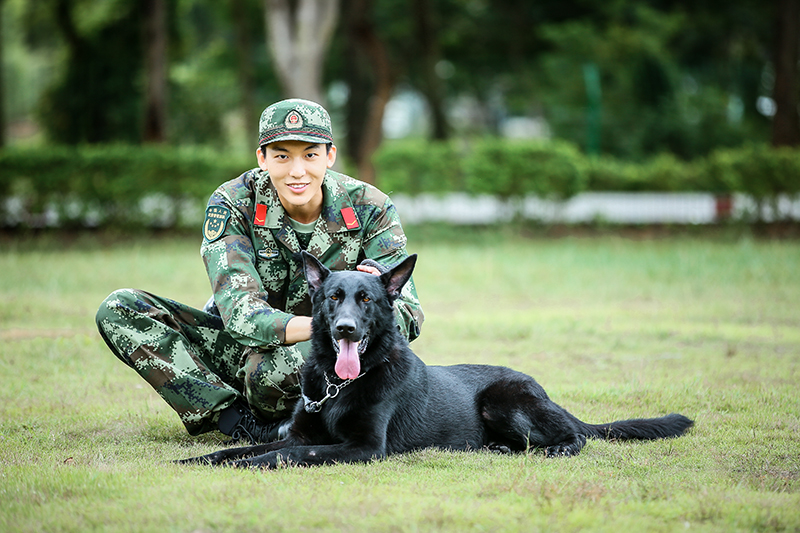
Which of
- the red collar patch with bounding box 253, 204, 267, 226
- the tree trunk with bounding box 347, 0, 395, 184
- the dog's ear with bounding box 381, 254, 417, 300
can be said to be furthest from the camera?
the tree trunk with bounding box 347, 0, 395, 184

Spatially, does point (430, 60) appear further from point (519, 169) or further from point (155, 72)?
point (519, 169)

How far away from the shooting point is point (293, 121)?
4457 mm

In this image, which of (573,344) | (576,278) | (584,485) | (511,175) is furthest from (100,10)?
(584,485)

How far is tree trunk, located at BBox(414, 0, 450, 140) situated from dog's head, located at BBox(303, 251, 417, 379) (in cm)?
2147

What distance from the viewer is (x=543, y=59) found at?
28.1m

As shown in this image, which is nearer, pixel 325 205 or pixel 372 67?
pixel 325 205

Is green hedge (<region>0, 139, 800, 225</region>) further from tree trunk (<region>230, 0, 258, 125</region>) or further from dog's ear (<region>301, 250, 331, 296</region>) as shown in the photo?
dog's ear (<region>301, 250, 331, 296</region>)

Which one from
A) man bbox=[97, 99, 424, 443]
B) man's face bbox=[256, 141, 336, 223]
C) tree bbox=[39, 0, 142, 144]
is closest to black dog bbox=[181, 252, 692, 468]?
man bbox=[97, 99, 424, 443]

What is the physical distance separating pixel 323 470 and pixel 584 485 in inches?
45.7

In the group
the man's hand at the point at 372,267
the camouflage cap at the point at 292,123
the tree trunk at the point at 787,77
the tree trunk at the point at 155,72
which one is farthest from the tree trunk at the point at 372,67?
the man's hand at the point at 372,267

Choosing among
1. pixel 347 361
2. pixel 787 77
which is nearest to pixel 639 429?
pixel 347 361

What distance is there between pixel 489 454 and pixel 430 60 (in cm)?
2193

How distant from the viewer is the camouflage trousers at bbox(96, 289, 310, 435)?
4.50 metres

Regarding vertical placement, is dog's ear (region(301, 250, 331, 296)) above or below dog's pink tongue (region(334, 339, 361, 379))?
above
